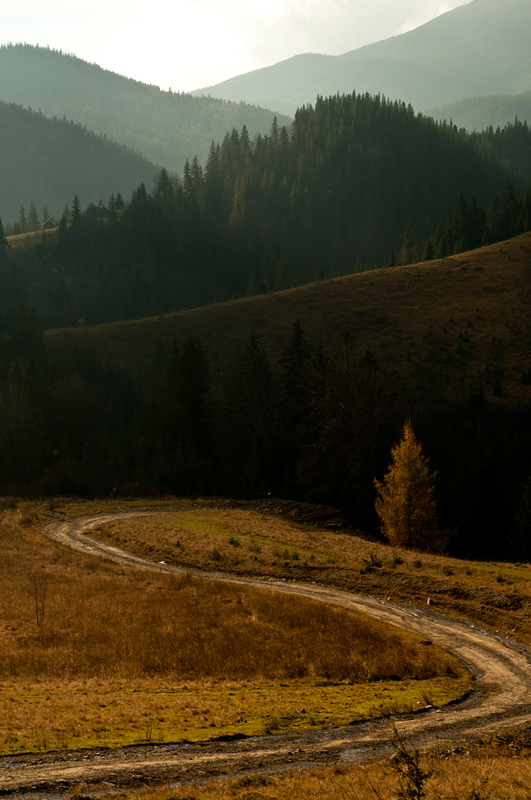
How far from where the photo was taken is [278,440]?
200 ft

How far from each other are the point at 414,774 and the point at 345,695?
8533 millimetres

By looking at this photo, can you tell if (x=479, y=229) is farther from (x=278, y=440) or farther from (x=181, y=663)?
(x=181, y=663)

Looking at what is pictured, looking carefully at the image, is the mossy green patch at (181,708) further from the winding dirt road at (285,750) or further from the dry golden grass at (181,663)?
the winding dirt road at (285,750)

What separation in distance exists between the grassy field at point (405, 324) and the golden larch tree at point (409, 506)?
211 ft

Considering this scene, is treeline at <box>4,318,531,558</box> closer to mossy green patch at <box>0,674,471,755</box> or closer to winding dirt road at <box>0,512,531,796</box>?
winding dirt road at <box>0,512,531,796</box>

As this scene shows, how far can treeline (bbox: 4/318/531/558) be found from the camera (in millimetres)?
57531

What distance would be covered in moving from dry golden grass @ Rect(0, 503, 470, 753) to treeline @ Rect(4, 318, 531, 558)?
28433 millimetres

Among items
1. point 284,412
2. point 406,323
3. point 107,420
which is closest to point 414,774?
point 284,412

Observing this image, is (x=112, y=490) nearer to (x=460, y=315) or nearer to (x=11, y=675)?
(x=11, y=675)

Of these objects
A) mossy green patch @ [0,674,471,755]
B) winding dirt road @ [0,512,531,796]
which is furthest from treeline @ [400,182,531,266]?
mossy green patch @ [0,674,471,755]

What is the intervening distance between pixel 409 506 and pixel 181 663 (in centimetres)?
2830

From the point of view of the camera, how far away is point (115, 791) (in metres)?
9.88

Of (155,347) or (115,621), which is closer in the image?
(115,621)

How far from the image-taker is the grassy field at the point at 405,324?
377 feet
